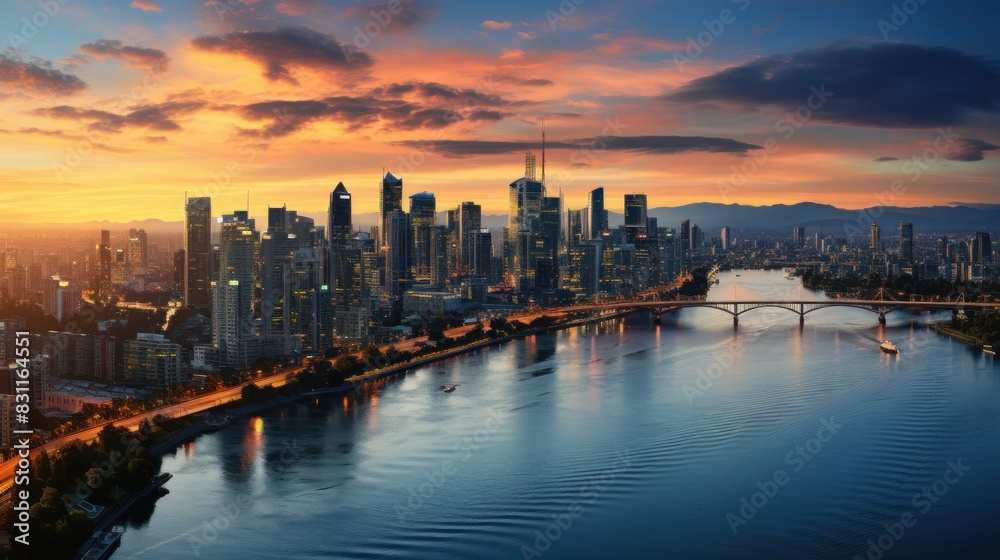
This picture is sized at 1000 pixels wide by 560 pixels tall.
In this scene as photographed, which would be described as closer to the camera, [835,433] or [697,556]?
[697,556]

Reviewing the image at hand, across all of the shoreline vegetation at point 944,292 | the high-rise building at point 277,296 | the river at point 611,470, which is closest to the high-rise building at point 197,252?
the high-rise building at point 277,296

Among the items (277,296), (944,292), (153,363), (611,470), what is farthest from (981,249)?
(153,363)

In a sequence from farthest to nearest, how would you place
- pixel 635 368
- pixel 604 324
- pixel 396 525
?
pixel 604 324
pixel 635 368
pixel 396 525

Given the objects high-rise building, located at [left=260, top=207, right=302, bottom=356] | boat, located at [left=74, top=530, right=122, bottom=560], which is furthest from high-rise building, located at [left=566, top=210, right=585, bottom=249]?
boat, located at [left=74, top=530, right=122, bottom=560]

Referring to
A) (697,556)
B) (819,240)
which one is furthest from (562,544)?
(819,240)

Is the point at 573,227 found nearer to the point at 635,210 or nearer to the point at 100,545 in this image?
the point at 635,210

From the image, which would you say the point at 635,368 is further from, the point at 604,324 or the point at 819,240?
the point at 819,240

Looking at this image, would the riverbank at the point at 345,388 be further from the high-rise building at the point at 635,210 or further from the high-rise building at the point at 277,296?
the high-rise building at the point at 635,210
